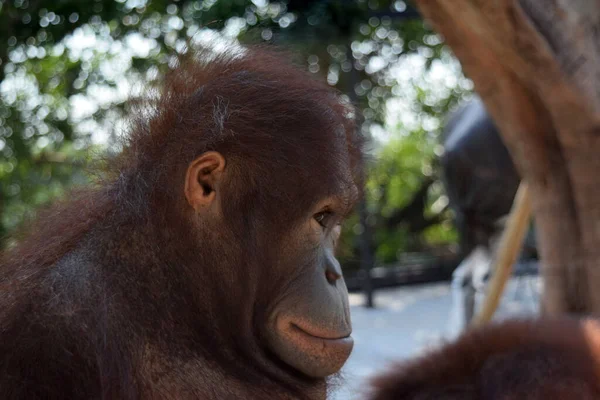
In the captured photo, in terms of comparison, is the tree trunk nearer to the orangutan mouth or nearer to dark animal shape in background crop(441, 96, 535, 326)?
the orangutan mouth

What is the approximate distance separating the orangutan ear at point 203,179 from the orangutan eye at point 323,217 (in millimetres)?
239

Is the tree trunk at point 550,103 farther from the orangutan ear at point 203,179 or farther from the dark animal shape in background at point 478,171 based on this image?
the dark animal shape in background at point 478,171

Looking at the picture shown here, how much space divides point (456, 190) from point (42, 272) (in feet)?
17.4

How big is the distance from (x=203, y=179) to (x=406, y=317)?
7.62 m

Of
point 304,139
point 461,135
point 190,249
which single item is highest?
point 304,139

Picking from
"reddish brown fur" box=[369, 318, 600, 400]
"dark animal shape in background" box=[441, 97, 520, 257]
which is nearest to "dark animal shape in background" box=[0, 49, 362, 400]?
"reddish brown fur" box=[369, 318, 600, 400]

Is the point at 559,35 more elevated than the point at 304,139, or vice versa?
the point at 304,139

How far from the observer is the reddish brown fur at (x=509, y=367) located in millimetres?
2119

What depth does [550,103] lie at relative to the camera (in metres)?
2.95

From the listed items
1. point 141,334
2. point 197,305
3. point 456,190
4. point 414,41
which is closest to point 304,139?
point 197,305

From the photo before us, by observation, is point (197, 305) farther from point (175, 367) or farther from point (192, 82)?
point (192, 82)

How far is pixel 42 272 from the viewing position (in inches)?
63.9

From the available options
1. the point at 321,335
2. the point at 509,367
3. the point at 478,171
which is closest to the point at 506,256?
the point at 509,367

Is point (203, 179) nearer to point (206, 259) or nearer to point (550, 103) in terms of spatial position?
point (206, 259)
